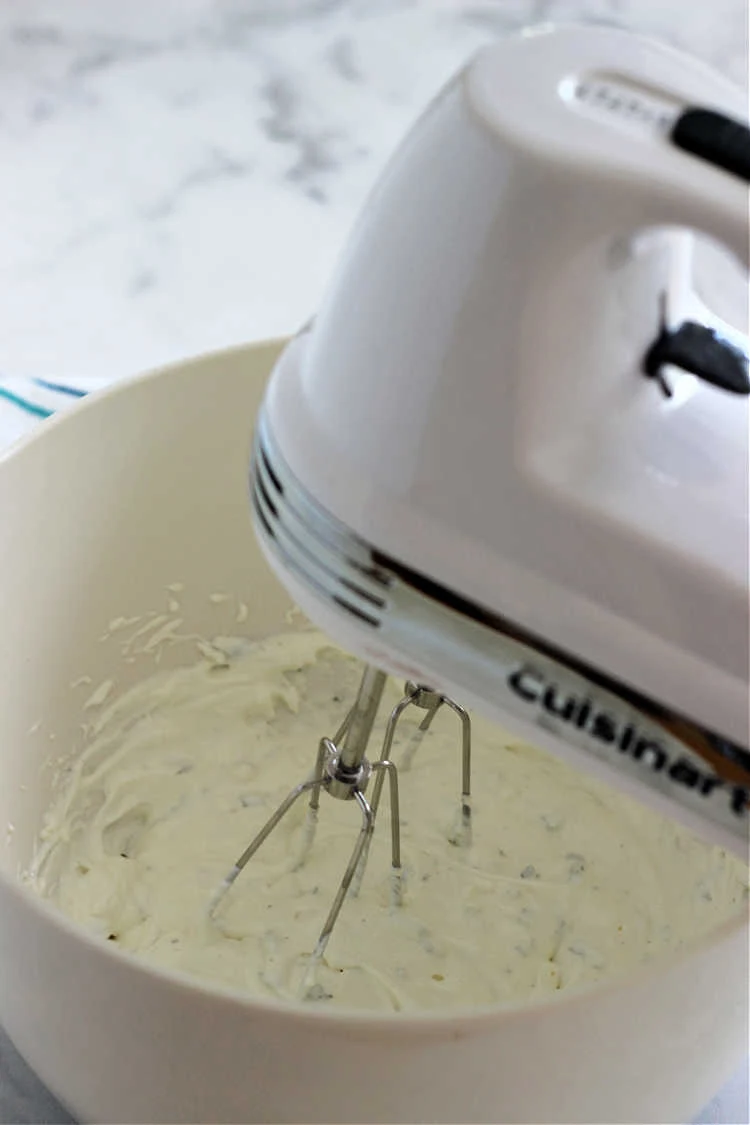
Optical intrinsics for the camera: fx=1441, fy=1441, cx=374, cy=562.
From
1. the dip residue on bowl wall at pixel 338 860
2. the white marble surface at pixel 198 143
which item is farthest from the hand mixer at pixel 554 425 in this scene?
the white marble surface at pixel 198 143

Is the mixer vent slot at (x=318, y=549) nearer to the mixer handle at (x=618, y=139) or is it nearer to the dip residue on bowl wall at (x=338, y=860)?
the mixer handle at (x=618, y=139)

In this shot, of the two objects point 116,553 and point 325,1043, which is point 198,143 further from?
point 325,1043

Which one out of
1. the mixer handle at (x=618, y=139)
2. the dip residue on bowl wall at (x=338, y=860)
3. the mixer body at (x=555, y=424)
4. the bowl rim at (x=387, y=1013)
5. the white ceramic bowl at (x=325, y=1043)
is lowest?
the dip residue on bowl wall at (x=338, y=860)

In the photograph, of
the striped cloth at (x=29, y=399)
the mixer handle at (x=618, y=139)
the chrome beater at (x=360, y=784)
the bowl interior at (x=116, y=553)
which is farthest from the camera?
the striped cloth at (x=29, y=399)

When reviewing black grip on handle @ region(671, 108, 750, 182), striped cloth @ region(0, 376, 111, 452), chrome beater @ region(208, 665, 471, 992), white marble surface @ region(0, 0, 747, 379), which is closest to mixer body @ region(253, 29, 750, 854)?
black grip on handle @ region(671, 108, 750, 182)

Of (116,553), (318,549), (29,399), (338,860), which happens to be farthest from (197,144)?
(318,549)
